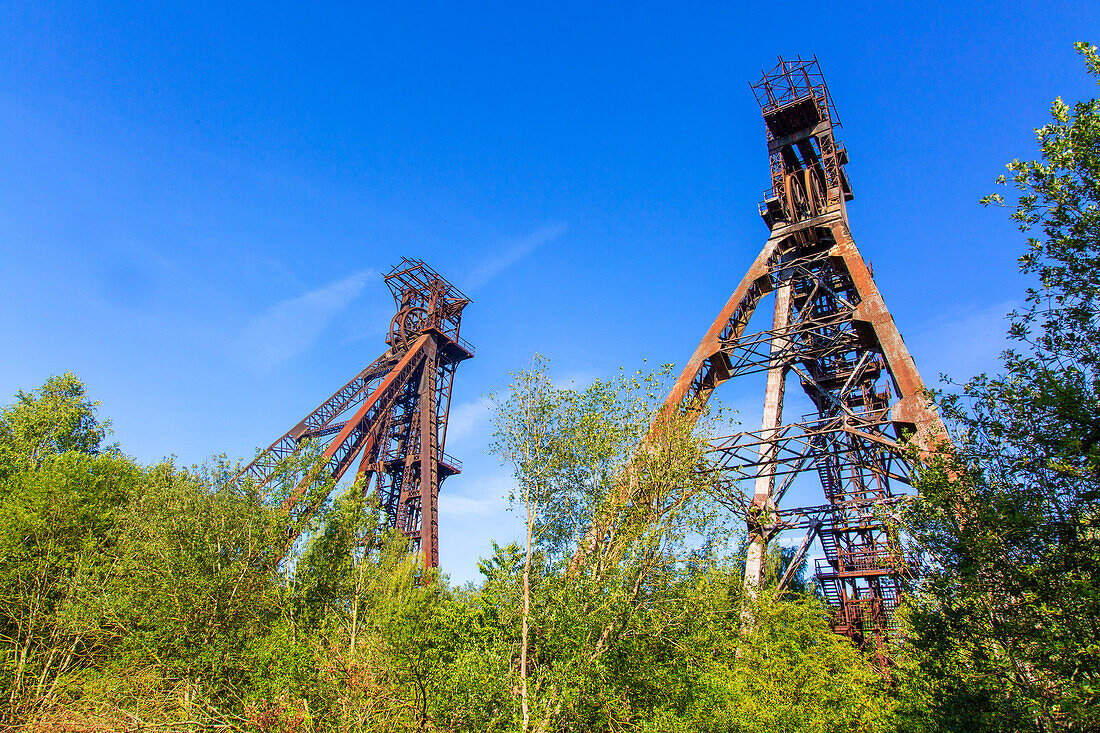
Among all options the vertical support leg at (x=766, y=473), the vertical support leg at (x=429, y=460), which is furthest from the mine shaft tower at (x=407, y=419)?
the vertical support leg at (x=766, y=473)

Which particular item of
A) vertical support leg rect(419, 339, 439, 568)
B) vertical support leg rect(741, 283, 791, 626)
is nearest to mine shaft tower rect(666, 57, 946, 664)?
vertical support leg rect(741, 283, 791, 626)

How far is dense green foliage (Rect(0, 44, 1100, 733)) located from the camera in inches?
276

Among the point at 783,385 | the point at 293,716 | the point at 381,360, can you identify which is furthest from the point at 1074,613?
the point at 381,360

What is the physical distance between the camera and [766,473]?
1448 cm

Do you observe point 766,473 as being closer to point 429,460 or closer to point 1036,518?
point 1036,518

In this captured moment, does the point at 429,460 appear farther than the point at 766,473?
Yes

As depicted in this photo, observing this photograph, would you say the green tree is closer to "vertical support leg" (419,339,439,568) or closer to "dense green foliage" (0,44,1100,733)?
"dense green foliage" (0,44,1100,733)

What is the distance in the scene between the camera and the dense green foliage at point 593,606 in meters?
7.02

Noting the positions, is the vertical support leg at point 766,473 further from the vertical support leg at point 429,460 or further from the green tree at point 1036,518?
the vertical support leg at point 429,460

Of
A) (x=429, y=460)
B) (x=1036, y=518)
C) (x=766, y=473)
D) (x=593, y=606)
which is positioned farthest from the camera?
(x=429, y=460)

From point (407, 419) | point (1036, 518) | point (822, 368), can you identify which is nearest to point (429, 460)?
point (407, 419)

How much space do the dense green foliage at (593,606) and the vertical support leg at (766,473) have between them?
35.2 inches

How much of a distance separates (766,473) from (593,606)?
6869 mm

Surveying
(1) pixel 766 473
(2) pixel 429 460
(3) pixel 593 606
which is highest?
(2) pixel 429 460
